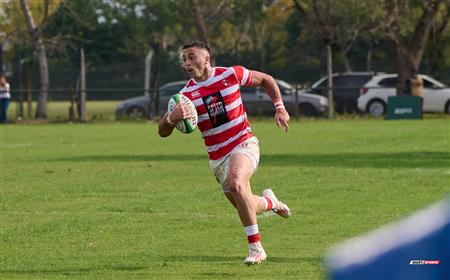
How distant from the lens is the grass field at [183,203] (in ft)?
28.4

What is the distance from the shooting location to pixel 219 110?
8727 mm

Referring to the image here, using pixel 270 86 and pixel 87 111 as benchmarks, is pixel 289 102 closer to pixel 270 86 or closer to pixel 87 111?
pixel 87 111

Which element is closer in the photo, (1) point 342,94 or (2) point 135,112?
(1) point 342,94

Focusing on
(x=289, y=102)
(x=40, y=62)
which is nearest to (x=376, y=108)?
(x=289, y=102)

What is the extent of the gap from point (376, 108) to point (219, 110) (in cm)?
3380

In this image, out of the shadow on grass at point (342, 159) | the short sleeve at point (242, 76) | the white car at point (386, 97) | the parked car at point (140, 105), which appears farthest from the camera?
the parked car at point (140, 105)

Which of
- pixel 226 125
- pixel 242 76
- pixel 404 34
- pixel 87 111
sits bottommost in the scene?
pixel 87 111

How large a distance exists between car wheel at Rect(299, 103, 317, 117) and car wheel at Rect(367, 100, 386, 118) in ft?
7.40

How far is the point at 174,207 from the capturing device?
1309cm

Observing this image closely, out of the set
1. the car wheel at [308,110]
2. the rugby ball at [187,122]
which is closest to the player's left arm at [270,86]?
the rugby ball at [187,122]

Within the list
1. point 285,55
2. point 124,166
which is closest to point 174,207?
point 124,166

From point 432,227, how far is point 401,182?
46.3 ft

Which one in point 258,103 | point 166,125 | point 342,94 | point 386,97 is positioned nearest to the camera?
Result: point 166,125

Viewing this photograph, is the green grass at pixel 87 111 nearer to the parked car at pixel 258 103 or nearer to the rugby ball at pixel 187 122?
the parked car at pixel 258 103
